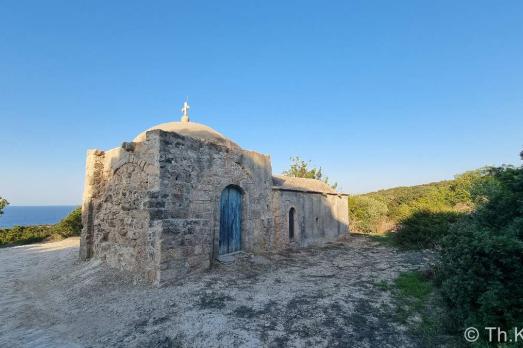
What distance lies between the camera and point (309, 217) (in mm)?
13844

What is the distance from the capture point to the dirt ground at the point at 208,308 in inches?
170

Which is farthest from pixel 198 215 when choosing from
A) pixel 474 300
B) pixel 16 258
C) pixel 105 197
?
pixel 16 258

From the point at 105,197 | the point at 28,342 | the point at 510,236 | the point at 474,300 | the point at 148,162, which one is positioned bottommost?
the point at 28,342

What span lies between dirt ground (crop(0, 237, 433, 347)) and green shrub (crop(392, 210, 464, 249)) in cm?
294

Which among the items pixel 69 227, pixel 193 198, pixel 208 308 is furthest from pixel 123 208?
pixel 69 227

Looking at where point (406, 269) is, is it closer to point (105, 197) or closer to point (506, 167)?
Answer: point (506, 167)

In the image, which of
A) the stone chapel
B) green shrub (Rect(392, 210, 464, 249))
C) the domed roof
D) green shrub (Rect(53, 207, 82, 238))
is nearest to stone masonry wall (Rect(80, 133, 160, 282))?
the stone chapel

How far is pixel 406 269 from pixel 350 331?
499 cm

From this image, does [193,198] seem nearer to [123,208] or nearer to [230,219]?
[230,219]

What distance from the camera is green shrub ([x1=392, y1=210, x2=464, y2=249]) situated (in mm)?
11211

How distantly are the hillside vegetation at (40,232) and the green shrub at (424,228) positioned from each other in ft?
58.6

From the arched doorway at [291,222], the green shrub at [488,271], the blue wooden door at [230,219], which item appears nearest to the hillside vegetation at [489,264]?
the green shrub at [488,271]

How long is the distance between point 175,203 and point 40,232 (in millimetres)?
14748

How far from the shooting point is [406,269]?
27.9ft
